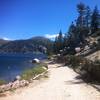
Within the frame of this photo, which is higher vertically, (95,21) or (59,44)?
(95,21)

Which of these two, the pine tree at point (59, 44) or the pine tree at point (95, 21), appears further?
the pine tree at point (59, 44)

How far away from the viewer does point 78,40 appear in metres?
97.6

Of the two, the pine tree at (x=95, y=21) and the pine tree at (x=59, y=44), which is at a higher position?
the pine tree at (x=95, y=21)

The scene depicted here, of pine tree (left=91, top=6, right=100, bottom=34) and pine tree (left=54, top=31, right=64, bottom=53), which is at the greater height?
pine tree (left=91, top=6, right=100, bottom=34)

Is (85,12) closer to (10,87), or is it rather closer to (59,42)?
(59,42)

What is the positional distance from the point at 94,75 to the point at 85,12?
90430mm

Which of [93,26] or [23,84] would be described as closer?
[23,84]

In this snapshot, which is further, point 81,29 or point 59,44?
point 59,44

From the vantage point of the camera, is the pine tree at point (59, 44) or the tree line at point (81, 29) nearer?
the tree line at point (81, 29)

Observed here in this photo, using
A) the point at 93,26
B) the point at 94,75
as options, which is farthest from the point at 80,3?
the point at 94,75

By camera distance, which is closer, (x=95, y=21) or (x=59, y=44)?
(x=95, y=21)

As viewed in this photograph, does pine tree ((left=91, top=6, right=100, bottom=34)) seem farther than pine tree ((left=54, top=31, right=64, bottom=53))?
No

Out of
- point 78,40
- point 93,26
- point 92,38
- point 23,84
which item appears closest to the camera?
point 23,84

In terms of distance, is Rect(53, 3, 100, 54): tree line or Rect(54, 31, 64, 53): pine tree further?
Rect(54, 31, 64, 53): pine tree
